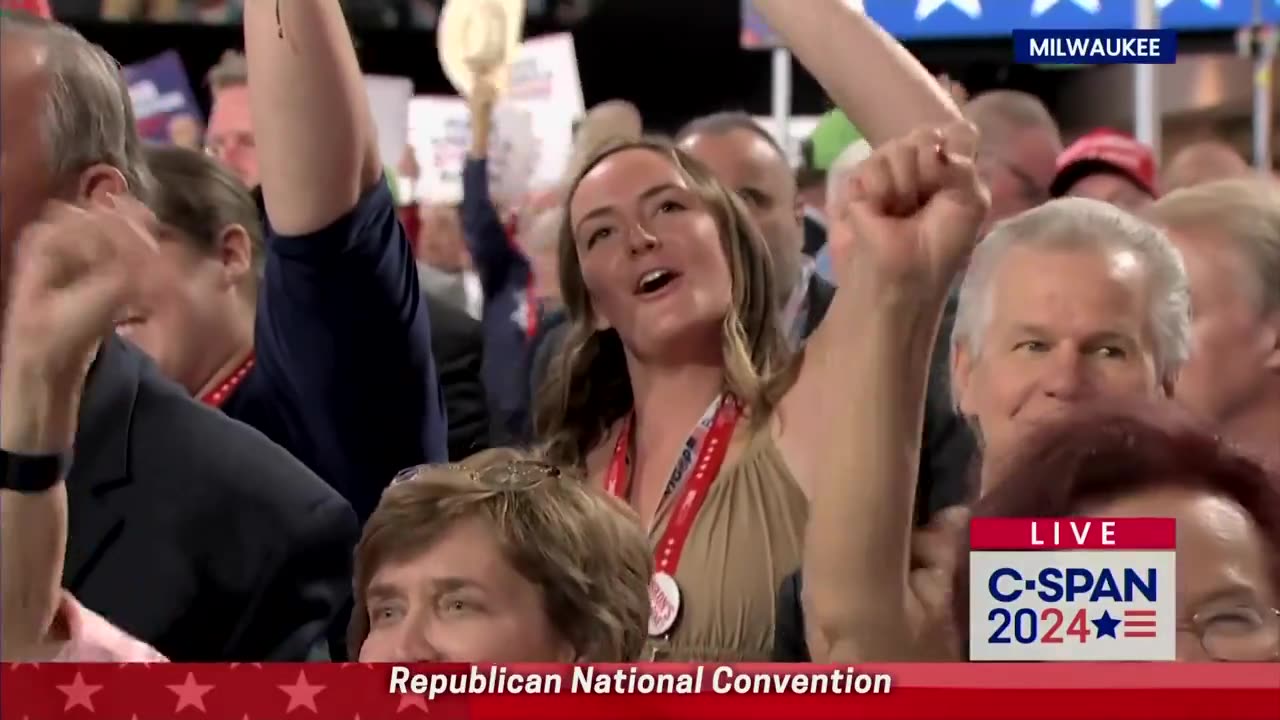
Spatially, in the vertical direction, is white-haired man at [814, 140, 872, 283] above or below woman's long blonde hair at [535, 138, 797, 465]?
above

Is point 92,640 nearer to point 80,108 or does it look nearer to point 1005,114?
point 80,108

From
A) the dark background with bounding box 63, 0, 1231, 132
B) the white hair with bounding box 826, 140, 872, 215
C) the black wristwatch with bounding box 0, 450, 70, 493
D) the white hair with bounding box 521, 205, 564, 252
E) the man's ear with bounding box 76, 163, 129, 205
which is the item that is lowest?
the black wristwatch with bounding box 0, 450, 70, 493

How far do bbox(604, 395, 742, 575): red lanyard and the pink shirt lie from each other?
237mm

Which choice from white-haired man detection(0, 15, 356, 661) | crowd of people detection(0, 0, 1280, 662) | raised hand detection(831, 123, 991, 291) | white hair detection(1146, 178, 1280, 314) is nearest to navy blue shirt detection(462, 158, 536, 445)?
crowd of people detection(0, 0, 1280, 662)

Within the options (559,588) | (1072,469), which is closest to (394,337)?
(559,588)

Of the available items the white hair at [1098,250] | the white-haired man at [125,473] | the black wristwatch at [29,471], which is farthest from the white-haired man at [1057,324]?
the black wristwatch at [29,471]

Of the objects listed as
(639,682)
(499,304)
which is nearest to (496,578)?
(639,682)

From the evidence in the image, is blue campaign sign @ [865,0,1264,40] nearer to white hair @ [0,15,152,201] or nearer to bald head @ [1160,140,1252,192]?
bald head @ [1160,140,1252,192]

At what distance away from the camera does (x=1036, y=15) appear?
2.90 feet

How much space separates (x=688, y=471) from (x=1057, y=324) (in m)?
0.19

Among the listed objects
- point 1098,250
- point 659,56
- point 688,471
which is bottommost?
point 688,471

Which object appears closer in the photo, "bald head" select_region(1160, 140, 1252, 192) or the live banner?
the live banner

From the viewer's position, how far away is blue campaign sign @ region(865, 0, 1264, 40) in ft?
2.86

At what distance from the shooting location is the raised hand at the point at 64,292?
2.55 ft
